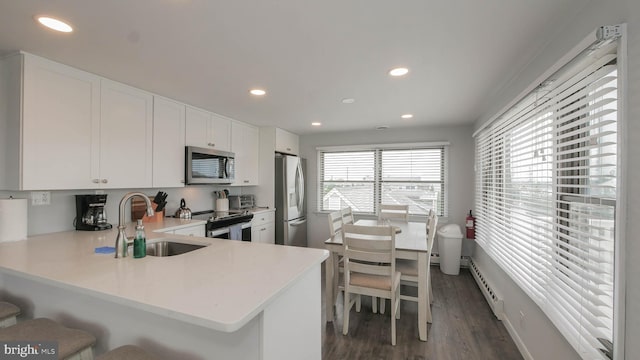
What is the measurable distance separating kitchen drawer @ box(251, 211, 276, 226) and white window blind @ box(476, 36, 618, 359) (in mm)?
2962

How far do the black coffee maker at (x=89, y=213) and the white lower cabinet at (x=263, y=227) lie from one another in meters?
1.73

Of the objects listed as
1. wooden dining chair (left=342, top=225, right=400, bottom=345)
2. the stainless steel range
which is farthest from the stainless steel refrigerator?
wooden dining chair (left=342, top=225, right=400, bottom=345)

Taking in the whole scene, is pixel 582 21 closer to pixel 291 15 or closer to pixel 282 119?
pixel 291 15

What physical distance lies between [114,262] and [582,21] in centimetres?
272

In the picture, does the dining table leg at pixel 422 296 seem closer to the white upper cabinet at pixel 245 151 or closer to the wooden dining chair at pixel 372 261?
the wooden dining chair at pixel 372 261

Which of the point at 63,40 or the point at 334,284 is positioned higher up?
the point at 63,40

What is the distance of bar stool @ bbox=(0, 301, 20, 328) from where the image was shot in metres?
1.46

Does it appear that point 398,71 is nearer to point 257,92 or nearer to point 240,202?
point 257,92

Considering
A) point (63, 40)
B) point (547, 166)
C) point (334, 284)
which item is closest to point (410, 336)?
point (334, 284)

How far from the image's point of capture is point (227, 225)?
3203mm

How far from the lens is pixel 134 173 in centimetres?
258

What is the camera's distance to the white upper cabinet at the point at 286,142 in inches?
177

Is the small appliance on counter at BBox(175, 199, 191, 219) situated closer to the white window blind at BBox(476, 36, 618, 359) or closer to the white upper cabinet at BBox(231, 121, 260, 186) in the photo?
the white upper cabinet at BBox(231, 121, 260, 186)

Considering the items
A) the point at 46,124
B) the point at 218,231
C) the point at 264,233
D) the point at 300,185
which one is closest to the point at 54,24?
the point at 46,124
